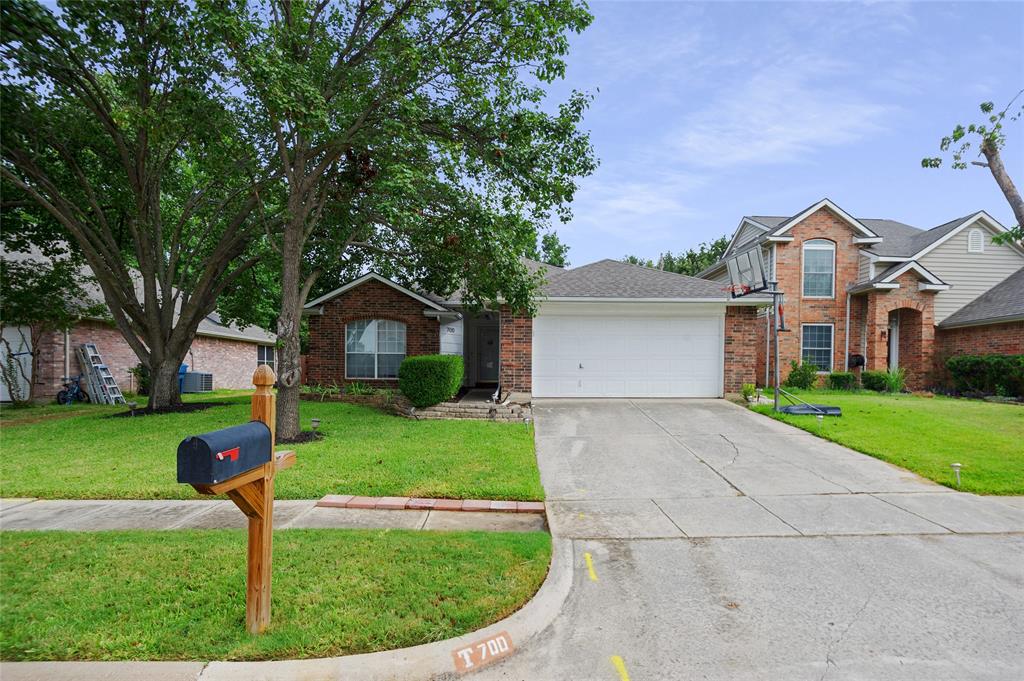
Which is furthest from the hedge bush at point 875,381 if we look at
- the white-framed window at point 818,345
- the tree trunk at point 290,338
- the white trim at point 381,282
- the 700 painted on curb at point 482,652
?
the 700 painted on curb at point 482,652

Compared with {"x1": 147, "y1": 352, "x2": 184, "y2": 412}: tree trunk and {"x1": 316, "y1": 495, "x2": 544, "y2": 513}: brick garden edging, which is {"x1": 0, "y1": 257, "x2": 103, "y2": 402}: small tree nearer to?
{"x1": 147, "y1": 352, "x2": 184, "y2": 412}: tree trunk

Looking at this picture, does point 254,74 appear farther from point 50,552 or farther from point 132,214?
point 132,214

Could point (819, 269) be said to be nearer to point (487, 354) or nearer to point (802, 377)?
point (802, 377)

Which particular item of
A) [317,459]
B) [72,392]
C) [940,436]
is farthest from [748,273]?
[72,392]

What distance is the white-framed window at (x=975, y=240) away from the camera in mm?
19500

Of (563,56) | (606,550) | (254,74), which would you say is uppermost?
(563,56)

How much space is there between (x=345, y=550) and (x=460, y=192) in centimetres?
825

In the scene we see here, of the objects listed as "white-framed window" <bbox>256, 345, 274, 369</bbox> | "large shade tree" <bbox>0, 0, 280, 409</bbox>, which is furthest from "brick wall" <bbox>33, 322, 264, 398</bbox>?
"large shade tree" <bbox>0, 0, 280, 409</bbox>

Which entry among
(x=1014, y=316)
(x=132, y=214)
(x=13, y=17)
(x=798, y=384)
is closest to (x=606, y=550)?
(x=13, y=17)

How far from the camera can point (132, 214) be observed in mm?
13617

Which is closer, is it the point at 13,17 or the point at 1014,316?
the point at 13,17

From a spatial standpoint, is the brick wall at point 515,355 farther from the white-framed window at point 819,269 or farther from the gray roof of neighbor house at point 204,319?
the white-framed window at point 819,269

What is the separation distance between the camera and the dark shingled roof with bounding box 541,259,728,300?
1380 cm

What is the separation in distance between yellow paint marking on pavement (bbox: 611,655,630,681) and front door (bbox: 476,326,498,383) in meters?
17.1
